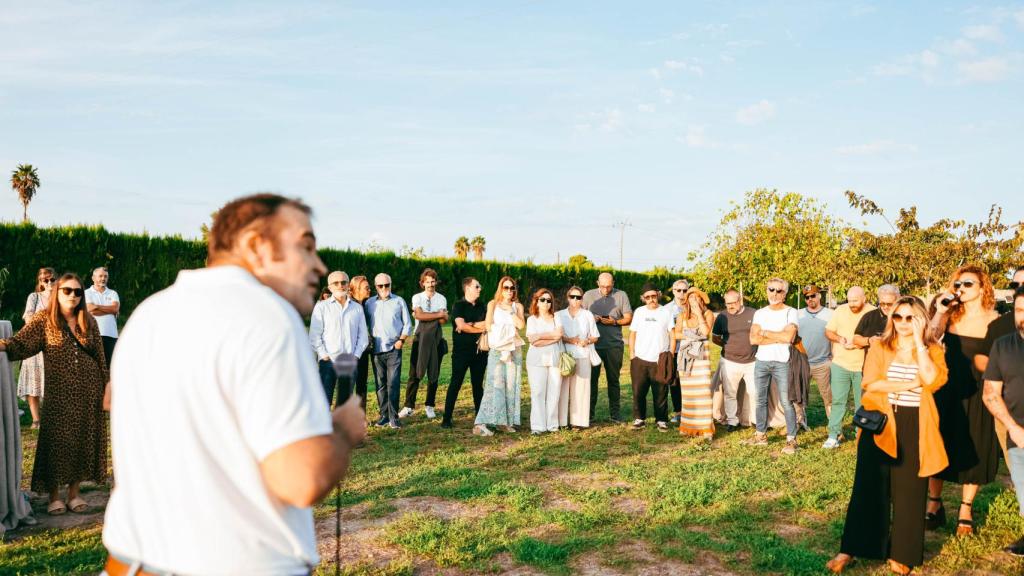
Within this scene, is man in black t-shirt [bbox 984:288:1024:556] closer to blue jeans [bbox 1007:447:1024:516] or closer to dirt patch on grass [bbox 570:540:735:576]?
blue jeans [bbox 1007:447:1024:516]

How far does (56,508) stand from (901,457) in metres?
6.84

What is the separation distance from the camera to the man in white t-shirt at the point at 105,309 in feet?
32.7

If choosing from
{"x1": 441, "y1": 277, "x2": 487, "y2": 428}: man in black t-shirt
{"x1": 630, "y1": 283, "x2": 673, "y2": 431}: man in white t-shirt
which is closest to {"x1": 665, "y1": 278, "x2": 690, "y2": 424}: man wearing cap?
{"x1": 630, "y1": 283, "x2": 673, "y2": 431}: man in white t-shirt

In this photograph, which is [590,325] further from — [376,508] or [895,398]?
[895,398]

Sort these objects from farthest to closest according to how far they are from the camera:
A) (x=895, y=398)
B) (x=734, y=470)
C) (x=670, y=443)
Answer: (x=670, y=443) → (x=734, y=470) → (x=895, y=398)

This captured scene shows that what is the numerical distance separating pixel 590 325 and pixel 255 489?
31.6ft

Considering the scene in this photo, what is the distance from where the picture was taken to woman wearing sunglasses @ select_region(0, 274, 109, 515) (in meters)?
6.36

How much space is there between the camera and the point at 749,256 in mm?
34156

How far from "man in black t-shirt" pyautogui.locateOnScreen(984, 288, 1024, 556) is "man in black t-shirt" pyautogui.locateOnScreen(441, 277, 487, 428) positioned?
6578 mm

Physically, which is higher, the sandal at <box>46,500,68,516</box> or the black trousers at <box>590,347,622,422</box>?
the black trousers at <box>590,347,622,422</box>

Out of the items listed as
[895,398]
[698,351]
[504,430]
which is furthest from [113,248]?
[895,398]

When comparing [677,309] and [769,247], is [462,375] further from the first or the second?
[769,247]

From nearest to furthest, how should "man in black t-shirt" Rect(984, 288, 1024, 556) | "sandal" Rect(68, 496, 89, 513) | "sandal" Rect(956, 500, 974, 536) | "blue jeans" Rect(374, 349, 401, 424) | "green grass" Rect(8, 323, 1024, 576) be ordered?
"man in black t-shirt" Rect(984, 288, 1024, 556), "green grass" Rect(8, 323, 1024, 576), "sandal" Rect(956, 500, 974, 536), "sandal" Rect(68, 496, 89, 513), "blue jeans" Rect(374, 349, 401, 424)

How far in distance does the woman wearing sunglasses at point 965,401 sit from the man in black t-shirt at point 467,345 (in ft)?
19.5
